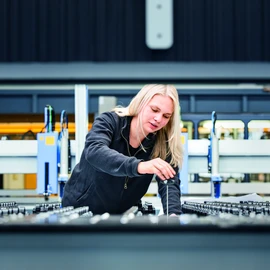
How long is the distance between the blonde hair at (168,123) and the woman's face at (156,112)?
0.02 m

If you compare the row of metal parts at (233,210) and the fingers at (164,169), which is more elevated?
the fingers at (164,169)

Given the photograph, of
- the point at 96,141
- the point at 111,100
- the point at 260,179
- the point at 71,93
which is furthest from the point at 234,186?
the point at 71,93

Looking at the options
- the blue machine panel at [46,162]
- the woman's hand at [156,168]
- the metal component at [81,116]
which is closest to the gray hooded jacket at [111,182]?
the woman's hand at [156,168]

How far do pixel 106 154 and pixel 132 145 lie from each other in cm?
42

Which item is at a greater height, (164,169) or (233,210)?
(164,169)

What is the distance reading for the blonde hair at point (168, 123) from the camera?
220 centimetres

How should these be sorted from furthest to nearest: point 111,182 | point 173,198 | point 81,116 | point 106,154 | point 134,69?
point 81,116 < point 111,182 < point 173,198 < point 106,154 < point 134,69

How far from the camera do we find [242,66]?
0.78 metres

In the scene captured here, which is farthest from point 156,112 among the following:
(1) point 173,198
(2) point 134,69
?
(2) point 134,69

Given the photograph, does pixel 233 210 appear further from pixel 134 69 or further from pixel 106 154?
pixel 134 69

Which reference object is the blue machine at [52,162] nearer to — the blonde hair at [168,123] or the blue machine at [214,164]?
the blue machine at [214,164]

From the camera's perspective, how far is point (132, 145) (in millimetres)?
2297

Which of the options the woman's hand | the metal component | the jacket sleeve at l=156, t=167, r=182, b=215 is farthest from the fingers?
the metal component
